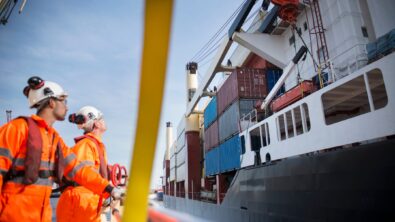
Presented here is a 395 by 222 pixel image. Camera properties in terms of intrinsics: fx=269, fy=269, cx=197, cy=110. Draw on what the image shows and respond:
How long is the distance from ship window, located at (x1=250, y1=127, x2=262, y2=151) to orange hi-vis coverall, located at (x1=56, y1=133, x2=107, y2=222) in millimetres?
8187

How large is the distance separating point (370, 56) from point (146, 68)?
7.74 metres

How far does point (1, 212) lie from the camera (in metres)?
1.88

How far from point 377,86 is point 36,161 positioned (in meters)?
7.35

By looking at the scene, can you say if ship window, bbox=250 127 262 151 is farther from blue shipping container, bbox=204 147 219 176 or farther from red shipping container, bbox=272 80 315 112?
blue shipping container, bbox=204 147 219 176

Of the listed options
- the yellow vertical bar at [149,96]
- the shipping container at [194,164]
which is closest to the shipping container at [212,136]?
the shipping container at [194,164]

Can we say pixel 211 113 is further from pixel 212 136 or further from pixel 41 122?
pixel 41 122

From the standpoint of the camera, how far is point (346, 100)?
297 inches

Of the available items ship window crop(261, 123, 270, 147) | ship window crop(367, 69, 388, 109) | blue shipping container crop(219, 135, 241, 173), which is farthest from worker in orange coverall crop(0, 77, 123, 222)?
blue shipping container crop(219, 135, 241, 173)

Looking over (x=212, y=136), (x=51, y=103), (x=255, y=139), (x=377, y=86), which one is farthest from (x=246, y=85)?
(x=51, y=103)

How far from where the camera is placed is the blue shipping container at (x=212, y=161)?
16.2 metres

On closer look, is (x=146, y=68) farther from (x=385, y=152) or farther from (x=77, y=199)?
(x=385, y=152)

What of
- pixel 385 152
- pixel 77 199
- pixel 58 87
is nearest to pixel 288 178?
pixel 385 152

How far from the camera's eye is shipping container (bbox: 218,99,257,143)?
13.4 meters

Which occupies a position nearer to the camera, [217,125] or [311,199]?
[311,199]
